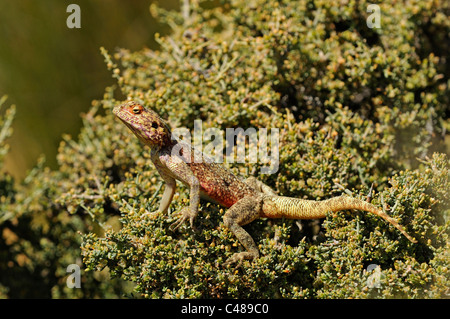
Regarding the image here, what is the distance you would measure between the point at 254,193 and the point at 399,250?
3.15 ft

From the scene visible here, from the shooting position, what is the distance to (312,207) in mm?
2973

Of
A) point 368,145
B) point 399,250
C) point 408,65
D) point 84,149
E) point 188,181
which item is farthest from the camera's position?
point 84,149

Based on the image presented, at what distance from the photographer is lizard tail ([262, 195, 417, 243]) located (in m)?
2.71

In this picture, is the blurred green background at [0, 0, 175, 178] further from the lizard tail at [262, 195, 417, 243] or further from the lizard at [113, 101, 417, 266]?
the lizard tail at [262, 195, 417, 243]

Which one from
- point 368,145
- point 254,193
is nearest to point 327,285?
point 254,193

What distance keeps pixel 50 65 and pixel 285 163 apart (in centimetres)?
351

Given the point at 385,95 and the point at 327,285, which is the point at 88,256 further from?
the point at 385,95

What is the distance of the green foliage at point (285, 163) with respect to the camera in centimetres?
279

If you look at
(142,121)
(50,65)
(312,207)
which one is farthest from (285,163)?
(50,65)

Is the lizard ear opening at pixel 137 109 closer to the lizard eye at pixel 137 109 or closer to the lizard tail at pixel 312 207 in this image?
the lizard eye at pixel 137 109

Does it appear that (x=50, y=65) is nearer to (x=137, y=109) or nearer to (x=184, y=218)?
(x=137, y=109)

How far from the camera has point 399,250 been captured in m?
2.81

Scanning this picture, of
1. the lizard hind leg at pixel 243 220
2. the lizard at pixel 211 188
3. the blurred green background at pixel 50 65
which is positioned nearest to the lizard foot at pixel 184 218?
the lizard at pixel 211 188

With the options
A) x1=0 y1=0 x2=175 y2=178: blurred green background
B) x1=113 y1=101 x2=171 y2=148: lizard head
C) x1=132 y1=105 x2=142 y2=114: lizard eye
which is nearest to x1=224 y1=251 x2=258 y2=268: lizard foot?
x1=113 y1=101 x2=171 y2=148: lizard head
